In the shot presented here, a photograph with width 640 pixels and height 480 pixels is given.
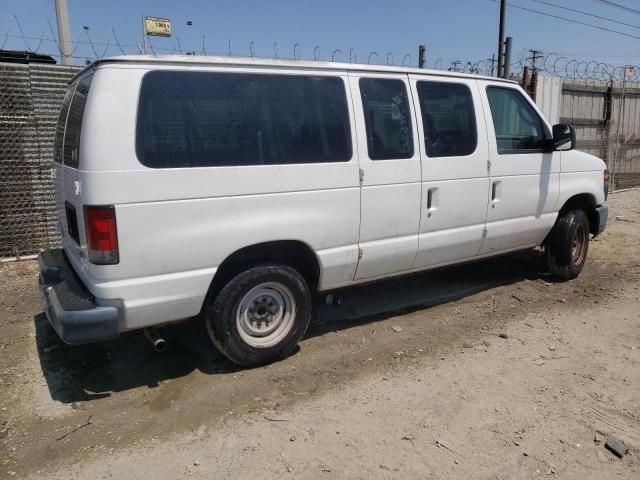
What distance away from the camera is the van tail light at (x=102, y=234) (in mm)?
3211

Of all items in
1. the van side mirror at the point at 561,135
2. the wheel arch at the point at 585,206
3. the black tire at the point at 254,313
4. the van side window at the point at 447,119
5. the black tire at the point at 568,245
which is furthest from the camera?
the wheel arch at the point at 585,206

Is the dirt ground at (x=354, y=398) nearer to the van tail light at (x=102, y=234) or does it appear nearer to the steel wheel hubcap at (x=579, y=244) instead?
the steel wheel hubcap at (x=579, y=244)

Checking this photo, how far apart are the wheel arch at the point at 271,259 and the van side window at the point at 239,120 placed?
607 millimetres

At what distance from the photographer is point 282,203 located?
382cm

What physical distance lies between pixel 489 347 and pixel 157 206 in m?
2.87

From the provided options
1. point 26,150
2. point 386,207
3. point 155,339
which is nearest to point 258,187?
point 386,207

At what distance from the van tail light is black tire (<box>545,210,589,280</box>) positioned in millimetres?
4741

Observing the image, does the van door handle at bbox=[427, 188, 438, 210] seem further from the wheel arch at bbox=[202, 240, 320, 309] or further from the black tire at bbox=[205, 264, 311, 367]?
the black tire at bbox=[205, 264, 311, 367]

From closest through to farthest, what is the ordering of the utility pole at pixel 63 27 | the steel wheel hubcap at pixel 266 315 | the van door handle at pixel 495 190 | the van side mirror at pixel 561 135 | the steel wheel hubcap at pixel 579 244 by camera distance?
1. the steel wheel hubcap at pixel 266 315
2. the van door handle at pixel 495 190
3. the van side mirror at pixel 561 135
4. the steel wheel hubcap at pixel 579 244
5. the utility pole at pixel 63 27

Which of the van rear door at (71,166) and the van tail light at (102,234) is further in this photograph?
the van rear door at (71,166)

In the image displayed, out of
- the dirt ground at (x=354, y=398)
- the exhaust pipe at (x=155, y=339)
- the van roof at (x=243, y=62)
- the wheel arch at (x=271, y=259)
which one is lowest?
the dirt ground at (x=354, y=398)

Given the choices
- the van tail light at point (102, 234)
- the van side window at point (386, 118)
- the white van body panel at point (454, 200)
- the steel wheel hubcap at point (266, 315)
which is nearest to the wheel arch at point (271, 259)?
the steel wheel hubcap at point (266, 315)

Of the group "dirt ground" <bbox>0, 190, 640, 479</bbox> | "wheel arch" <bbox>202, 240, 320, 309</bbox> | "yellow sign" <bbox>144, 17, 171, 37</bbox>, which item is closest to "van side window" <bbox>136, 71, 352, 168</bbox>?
"wheel arch" <bbox>202, 240, 320, 309</bbox>

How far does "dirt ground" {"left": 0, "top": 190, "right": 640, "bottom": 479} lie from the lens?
9.73 feet
